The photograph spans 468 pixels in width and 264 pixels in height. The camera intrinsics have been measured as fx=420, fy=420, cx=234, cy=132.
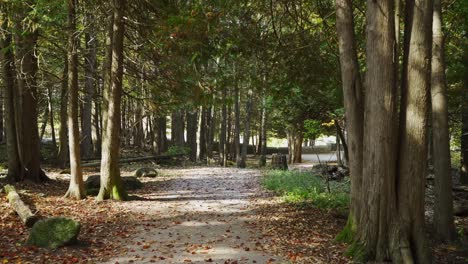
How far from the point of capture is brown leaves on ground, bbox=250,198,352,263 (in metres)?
7.15

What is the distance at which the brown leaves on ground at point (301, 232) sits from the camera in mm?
7152

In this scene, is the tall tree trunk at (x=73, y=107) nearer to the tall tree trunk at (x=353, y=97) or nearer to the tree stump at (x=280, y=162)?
the tall tree trunk at (x=353, y=97)

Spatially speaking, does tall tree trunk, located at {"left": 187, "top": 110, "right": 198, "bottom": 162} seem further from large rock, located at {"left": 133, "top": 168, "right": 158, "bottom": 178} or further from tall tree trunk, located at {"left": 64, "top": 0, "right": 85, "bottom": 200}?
tall tree trunk, located at {"left": 64, "top": 0, "right": 85, "bottom": 200}

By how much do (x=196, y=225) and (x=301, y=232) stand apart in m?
2.28

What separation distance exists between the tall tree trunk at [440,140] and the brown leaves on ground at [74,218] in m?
6.64

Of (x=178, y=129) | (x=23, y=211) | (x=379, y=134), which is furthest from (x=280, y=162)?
(x=379, y=134)

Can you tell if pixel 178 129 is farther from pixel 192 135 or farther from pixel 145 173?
pixel 145 173

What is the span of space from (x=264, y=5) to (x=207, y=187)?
6994 millimetres

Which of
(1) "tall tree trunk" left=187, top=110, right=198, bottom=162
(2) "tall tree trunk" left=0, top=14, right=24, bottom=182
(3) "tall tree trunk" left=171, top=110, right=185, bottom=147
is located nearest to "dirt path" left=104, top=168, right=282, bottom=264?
(2) "tall tree trunk" left=0, top=14, right=24, bottom=182

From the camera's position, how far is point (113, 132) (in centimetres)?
1185

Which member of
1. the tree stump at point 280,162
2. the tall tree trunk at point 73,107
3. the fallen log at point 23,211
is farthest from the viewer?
the tree stump at point 280,162

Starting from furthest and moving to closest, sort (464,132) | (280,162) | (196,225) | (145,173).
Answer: (280,162) < (145,173) < (464,132) < (196,225)

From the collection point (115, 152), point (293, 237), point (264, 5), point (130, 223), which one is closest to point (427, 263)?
point (293, 237)

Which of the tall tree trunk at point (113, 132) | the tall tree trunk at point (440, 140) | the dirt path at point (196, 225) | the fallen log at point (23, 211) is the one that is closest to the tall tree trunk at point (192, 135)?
the dirt path at point (196, 225)
